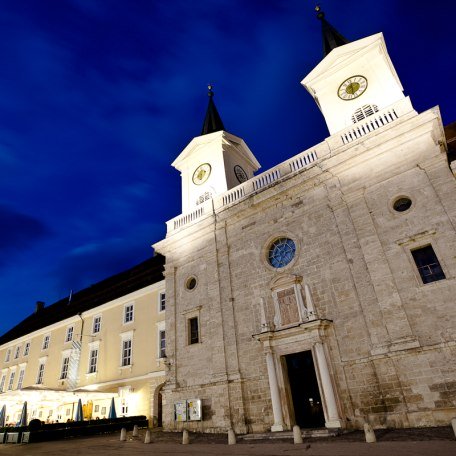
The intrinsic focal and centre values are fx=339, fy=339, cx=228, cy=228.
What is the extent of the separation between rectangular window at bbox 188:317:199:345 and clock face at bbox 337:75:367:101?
14010 mm

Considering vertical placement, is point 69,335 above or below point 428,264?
above

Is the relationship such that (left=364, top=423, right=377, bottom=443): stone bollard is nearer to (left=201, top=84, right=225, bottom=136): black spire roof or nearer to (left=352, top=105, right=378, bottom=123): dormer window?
(left=352, top=105, right=378, bottom=123): dormer window

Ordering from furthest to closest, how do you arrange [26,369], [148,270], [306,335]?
[26,369] → [148,270] → [306,335]

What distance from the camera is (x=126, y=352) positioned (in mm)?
24234

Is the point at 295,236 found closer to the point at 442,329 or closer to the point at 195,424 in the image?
the point at 442,329

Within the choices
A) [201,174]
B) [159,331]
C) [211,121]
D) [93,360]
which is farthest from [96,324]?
[211,121]

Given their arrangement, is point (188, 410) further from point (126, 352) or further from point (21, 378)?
point (21, 378)

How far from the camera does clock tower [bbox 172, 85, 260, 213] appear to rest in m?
21.6

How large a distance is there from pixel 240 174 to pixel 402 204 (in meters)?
12.1

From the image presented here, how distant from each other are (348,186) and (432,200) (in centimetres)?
318

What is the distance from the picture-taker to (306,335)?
13.1 meters

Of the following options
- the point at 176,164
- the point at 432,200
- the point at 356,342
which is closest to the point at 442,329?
the point at 356,342

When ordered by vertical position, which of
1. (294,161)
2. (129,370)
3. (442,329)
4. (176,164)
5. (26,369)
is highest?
(176,164)

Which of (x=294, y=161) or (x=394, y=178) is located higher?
(x=294, y=161)
